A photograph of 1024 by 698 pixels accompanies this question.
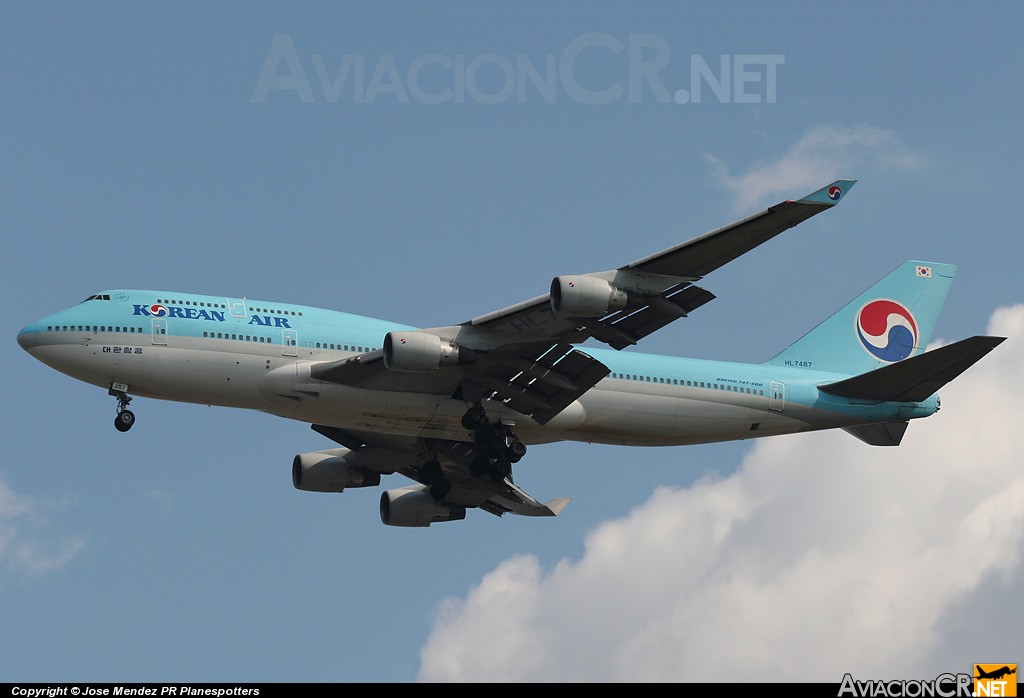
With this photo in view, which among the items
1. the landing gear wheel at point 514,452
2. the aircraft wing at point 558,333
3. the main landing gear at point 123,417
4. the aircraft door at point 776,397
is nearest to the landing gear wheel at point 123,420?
the main landing gear at point 123,417

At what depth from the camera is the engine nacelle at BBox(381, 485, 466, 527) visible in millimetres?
51500

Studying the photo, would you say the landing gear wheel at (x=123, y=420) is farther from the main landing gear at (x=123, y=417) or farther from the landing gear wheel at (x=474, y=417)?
the landing gear wheel at (x=474, y=417)

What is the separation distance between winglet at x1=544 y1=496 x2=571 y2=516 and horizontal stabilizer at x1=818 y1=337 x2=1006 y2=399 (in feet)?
30.8

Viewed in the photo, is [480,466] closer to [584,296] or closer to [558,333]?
[558,333]

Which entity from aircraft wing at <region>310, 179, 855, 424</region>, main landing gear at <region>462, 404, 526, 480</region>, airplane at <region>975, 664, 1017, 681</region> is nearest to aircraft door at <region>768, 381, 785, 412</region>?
aircraft wing at <region>310, 179, 855, 424</region>

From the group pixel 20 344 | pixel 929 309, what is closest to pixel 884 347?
pixel 929 309

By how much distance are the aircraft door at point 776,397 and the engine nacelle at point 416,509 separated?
453 inches

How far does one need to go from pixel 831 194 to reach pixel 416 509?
21.6 metres

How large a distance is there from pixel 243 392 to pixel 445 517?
1227 centimetres

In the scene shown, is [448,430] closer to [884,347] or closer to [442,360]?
[442,360]

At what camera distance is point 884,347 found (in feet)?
170

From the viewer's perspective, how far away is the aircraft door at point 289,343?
42188 mm

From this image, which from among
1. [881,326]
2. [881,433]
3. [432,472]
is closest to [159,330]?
[432,472]

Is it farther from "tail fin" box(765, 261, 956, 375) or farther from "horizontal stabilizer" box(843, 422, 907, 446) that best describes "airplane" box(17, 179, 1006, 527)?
"tail fin" box(765, 261, 956, 375)
